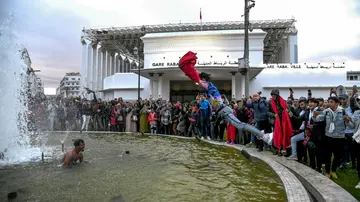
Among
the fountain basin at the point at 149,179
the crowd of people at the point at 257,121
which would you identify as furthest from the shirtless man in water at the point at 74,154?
the crowd of people at the point at 257,121

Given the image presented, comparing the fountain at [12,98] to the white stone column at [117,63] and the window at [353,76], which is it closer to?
the white stone column at [117,63]

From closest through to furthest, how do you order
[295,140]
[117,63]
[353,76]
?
[295,140]
[353,76]
[117,63]

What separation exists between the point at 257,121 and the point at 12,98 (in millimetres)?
8315

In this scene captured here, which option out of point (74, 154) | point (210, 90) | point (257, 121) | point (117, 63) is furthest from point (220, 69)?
point (117, 63)

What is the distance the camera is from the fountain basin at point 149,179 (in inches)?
195

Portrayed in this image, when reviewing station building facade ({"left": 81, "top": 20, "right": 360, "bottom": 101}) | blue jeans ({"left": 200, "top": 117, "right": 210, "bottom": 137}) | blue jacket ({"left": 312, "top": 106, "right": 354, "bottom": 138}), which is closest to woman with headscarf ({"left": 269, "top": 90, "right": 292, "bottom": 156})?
blue jacket ({"left": 312, "top": 106, "right": 354, "bottom": 138})

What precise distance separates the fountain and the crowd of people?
22.4ft

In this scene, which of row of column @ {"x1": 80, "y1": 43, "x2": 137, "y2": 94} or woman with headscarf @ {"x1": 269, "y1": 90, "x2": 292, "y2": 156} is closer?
woman with headscarf @ {"x1": 269, "y1": 90, "x2": 292, "y2": 156}

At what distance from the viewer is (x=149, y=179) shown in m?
6.09

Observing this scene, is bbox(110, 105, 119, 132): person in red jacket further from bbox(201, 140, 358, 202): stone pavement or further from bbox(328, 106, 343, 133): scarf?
bbox(328, 106, 343, 133): scarf

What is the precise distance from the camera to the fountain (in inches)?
350

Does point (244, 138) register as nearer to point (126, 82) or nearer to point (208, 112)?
point (208, 112)

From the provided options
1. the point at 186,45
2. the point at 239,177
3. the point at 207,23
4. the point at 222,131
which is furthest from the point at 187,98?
the point at 239,177

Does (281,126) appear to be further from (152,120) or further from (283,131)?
(152,120)
